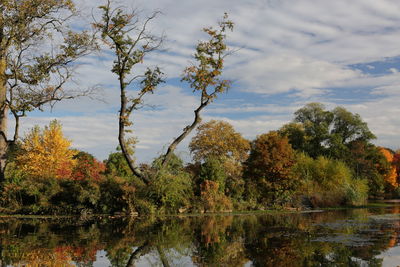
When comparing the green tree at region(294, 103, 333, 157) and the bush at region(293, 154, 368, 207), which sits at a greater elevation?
the green tree at region(294, 103, 333, 157)

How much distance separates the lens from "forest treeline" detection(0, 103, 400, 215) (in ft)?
72.5

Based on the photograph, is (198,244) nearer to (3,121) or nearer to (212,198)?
(212,198)

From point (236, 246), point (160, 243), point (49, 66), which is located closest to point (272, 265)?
point (236, 246)

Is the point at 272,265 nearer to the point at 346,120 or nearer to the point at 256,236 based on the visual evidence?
the point at 256,236

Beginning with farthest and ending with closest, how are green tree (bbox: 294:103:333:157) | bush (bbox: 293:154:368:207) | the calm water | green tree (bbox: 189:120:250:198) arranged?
green tree (bbox: 294:103:333:157) → green tree (bbox: 189:120:250:198) → bush (bbox: 293:154:368:207) → the calm water

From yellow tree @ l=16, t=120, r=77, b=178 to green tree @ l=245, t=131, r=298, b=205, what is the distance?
12.1 m

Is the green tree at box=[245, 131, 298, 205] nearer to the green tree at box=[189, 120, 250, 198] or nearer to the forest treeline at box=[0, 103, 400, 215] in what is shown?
the forest treeline at box=[0, 103, 400, 215]

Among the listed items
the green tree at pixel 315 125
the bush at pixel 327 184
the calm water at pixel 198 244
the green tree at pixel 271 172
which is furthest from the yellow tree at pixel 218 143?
the calm water at pixel 198 244

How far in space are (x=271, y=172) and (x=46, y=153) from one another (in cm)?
1513

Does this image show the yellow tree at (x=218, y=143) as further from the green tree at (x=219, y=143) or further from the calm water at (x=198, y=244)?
the calm water at (x=198, y=244)

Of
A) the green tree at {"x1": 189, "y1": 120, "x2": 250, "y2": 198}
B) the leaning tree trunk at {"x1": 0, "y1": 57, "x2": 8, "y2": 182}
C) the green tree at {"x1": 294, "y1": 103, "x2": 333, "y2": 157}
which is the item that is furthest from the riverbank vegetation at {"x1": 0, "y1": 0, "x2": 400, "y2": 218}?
the green tree at {"x1": 294, "y1": 103, "x2": 333, "y2": 157}

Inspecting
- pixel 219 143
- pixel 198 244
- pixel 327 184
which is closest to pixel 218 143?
pixel 219 143

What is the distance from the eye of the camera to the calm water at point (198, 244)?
31.2 ft

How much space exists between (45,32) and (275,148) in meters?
15.7
